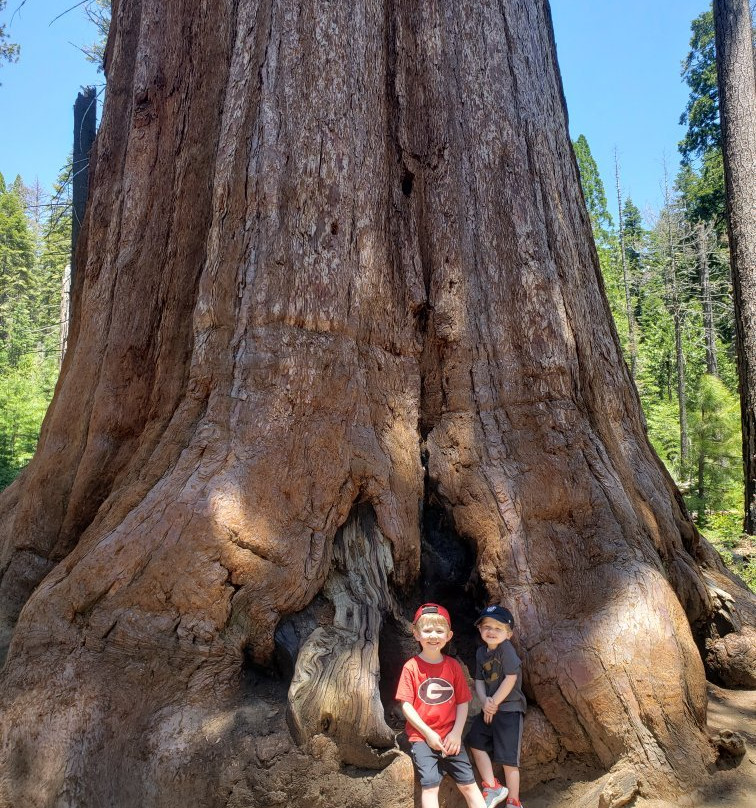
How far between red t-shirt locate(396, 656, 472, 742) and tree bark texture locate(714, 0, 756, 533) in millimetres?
6724

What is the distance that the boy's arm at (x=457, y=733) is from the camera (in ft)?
8.88

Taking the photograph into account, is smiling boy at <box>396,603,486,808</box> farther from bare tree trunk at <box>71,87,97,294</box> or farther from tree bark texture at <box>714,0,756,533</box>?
tree bark texture at <box>714,0,756,533</box>

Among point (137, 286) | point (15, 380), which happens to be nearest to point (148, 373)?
point (137, 286)

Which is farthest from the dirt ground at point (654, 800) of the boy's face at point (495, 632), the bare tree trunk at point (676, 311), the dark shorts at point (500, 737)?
the bare tree trunk at point (676, 311)

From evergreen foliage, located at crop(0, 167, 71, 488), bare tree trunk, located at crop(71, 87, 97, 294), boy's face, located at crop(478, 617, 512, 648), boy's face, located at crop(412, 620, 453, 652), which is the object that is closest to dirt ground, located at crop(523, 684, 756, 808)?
boy's face, located at crop(478, 617, 512, 648)

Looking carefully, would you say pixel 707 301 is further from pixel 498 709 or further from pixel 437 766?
pixel 437 766

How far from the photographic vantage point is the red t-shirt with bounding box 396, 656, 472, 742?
276cm

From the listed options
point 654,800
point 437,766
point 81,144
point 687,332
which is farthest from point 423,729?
point 687,332

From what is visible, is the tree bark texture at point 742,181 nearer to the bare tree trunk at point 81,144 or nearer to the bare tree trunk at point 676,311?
the bare tree trunk at point 81,144

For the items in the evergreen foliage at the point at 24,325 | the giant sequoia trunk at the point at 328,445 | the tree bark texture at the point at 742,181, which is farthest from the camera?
the evergreen foliage at the point at 24,325

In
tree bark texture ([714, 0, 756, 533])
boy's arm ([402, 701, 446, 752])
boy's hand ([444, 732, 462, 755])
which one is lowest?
boy's hand ([444, 732, 462, 755])

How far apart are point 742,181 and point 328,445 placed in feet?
25.8

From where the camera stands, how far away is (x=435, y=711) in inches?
109

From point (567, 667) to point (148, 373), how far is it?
2.90 metres
